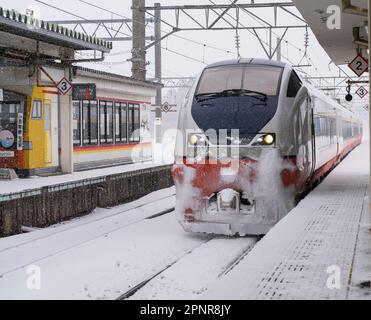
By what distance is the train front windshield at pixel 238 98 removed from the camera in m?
9.09

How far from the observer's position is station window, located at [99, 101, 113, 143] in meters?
21.5

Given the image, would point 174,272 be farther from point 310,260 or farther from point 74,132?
point 74,132

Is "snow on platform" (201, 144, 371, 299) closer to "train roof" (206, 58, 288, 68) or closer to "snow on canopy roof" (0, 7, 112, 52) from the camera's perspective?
A: "train roof" (206, 58, 288, 68)

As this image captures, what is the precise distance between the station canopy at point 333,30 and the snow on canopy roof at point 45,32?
672 cm

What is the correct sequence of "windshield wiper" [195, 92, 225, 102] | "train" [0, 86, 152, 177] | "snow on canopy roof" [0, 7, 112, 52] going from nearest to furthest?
"windshield wiper" [195, 92, 225, 102] < "snow on canopy roof" [0, 7, 112, 52] < "train" [0, 86, 152, 177]

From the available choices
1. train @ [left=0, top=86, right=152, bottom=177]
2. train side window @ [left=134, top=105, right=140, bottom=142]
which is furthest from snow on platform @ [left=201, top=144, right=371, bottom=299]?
train side window @ [left=134, top=105, right=140, bottom=142]

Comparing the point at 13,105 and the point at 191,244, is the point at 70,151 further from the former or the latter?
the point at 191,244

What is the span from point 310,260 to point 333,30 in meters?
8.04

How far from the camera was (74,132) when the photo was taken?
777 inches

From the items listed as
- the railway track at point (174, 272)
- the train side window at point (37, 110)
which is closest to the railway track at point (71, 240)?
the railway track at point (174, 272)

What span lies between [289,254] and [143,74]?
19.1 m

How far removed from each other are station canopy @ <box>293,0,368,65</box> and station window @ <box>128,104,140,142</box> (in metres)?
9.85

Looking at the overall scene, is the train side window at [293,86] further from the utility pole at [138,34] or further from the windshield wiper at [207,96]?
the utility pole at [138,34]
